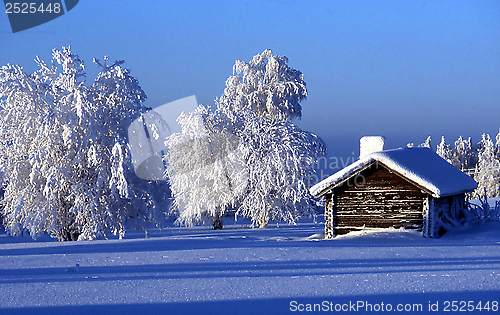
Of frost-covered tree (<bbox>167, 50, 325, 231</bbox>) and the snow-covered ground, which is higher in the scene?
frost-covered tree (<bbox>167, 50, 325, 231</bbox>)

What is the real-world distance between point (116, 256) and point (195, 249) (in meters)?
2.50

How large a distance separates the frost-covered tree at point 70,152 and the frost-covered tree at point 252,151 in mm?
7085

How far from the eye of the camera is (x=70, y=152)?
18.7 metres

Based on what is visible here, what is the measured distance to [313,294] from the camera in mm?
8109

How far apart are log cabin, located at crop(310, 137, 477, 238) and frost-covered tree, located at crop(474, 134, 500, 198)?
37904 mm

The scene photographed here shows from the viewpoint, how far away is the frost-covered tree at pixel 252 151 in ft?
83.3

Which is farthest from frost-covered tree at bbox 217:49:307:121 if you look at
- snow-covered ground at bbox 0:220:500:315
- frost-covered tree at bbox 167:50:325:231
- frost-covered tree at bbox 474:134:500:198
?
frost-covered tree at bbox 474:134:500:198

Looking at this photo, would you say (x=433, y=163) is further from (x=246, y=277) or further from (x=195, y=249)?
(x=246, y=277)

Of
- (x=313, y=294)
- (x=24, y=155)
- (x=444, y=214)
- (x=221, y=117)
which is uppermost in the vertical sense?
(x=221, y=117)

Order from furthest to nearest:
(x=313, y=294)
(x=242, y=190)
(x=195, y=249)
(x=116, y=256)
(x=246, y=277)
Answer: (x=242, y=190) < (x=195, y=249) < (x=116, y=256) < (x=246, y=277) < (x=313, y=294)

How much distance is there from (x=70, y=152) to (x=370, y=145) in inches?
497

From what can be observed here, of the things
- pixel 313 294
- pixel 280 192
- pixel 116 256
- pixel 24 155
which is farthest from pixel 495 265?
pixel 24 155

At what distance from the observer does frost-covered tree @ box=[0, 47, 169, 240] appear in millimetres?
18094

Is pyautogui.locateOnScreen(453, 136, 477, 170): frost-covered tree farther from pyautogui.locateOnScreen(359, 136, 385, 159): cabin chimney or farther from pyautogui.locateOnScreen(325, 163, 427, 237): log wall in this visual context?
pyautogui.locateOnScreen(325, 163, 427, 237): log wall
